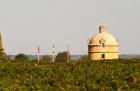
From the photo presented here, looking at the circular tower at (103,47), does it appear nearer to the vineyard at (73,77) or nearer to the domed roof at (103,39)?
the domed roof at (103,39)

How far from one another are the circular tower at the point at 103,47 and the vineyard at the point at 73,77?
24.3m

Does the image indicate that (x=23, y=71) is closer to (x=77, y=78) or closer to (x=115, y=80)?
(x=77, y=78)

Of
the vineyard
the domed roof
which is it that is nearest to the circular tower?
the domed roof

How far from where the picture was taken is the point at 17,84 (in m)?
28.8

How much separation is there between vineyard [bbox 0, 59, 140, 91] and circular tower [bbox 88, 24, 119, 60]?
24.3 metres

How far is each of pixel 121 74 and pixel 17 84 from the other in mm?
7520

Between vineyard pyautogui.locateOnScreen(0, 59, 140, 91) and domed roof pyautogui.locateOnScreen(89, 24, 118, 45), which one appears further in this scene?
domed roof pyautogui.locateOnScreen(89, 24, 118, 45)

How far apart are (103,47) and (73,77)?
32523 millimetres

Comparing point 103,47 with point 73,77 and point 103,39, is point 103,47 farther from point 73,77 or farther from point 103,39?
point 73,77

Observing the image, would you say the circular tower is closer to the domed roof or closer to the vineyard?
the domed roof

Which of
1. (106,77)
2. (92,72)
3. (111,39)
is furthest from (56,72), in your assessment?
(111,39)

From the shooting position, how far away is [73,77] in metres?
31.3

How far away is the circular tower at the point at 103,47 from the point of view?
2498 inches

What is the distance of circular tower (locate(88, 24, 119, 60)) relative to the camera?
208 feet
